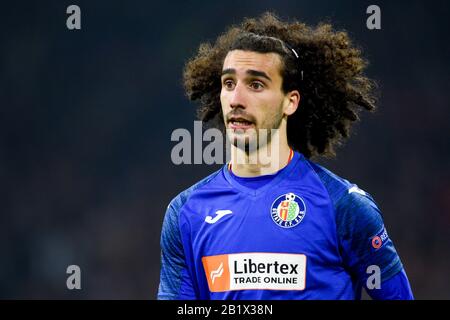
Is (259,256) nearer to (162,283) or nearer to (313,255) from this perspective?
(313,255)

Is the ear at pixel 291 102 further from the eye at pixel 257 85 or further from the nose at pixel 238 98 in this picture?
the nose at pixel 238 98

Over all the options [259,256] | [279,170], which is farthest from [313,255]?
[279,170]

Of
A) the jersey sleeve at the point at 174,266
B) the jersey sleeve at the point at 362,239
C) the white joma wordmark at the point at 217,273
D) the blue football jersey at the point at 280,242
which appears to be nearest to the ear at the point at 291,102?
the blue football jersey at the point at 280,242

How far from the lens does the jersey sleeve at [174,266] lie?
16.0 ft

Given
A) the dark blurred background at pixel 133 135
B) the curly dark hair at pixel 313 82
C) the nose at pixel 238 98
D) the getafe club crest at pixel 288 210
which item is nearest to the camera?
the getafe club crest at pixel 288 210

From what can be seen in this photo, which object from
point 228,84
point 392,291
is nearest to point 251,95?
point 228,84

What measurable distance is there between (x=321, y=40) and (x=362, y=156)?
15.8ft

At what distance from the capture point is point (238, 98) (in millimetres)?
4816

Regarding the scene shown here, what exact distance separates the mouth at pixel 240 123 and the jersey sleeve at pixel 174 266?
57 cm

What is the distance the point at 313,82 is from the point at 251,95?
71 cm

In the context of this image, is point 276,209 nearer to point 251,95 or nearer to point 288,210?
point 288,210

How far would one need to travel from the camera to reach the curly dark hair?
17.6 ft

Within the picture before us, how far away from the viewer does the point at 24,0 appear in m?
10.5

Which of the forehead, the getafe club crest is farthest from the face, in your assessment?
the getafe club crest
